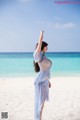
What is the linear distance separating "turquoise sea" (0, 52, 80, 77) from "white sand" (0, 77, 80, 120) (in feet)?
0.30

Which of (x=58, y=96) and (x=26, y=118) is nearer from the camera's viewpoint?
(x=26, y=118)

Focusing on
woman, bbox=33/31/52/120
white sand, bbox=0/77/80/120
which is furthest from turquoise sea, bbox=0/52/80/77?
woman, bbox=33/31/52/120

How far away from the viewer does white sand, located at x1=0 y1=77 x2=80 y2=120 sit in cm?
316

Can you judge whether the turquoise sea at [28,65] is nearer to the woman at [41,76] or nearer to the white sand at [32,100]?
the white sand at [32,100]

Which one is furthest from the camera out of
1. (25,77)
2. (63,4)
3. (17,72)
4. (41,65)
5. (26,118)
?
(17,72)

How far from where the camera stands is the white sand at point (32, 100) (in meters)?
3.16

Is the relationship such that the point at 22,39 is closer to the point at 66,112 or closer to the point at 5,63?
the point at 5,63

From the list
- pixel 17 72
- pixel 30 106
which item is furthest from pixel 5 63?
pixel 30 106

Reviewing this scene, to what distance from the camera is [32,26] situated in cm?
340

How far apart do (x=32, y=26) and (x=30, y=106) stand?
82cm

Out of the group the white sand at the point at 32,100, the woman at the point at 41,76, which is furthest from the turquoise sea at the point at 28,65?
the woman at the point at 41,76

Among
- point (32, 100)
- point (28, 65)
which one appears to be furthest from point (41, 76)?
point (28, 65)

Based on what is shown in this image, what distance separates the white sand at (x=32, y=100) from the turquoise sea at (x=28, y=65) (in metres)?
0.09

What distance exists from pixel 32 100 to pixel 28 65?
620mm
